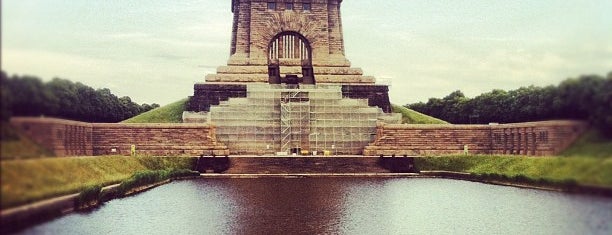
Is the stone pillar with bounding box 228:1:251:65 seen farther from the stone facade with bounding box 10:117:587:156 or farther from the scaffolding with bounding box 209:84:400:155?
the stone facade with bounding box 10:117:587:156

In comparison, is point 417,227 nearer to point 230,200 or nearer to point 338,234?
point 338,234

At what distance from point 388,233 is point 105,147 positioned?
3116 cm

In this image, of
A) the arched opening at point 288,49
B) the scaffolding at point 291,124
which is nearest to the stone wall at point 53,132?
the scaffolding at point 291,124

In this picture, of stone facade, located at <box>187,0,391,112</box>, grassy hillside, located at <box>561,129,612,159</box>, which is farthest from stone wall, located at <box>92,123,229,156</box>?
grassy hillside, located at <box>561,129,612,159</box>

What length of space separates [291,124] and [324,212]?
3171cm

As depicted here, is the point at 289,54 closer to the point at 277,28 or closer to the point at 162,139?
the point at 277,28

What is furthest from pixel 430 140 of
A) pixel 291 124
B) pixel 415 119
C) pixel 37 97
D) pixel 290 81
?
pixel 37 97

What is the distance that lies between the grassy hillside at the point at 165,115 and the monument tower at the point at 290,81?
2.55 meters

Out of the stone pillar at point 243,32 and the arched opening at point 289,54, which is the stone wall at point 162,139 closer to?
the arched opening at point 289,54

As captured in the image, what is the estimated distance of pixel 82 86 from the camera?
14.8ft

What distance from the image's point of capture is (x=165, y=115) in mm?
59000

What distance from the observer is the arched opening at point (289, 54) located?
207ft

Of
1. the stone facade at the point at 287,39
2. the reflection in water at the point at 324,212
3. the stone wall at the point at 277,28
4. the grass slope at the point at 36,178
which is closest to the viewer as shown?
the grass slope at the point at 36,178

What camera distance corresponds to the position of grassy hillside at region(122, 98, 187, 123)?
57.1m
